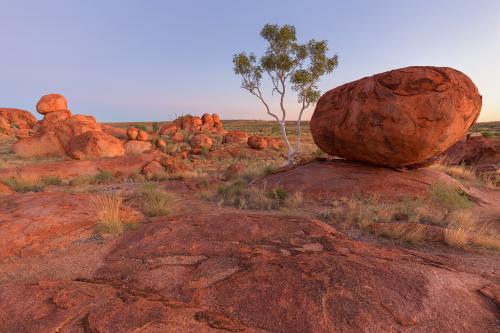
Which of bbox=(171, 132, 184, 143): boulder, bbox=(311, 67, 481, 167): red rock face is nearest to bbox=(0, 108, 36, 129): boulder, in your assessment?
bbox=(171, 132, 184, 143): boulder

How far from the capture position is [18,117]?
40.9 metres

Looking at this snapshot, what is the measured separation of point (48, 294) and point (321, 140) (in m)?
9.74

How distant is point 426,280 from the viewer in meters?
2.99

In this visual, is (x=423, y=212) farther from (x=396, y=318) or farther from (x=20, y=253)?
(x=20, y=253)

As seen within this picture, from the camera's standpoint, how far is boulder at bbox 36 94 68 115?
2981cm

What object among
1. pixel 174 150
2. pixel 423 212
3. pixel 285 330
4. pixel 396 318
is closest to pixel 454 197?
pixel 423 212

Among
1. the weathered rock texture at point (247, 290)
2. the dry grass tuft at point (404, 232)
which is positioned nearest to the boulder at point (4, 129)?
the weathered rock texture at point (247, 290)

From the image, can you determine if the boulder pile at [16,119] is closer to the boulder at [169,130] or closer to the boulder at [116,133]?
the boulder at [116,133]

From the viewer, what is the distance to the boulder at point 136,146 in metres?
24.7

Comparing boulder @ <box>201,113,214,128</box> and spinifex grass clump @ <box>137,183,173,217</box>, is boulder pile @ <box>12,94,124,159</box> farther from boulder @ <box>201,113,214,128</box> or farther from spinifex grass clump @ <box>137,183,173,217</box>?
boulder @ <box>201,113,214,128</box>

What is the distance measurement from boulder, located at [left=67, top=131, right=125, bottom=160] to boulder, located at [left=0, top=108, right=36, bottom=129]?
1004 inches

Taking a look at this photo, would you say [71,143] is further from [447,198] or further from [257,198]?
[447,198]

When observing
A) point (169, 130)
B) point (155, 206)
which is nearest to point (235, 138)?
point (169, 130)

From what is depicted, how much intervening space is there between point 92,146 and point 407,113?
62.1ft
